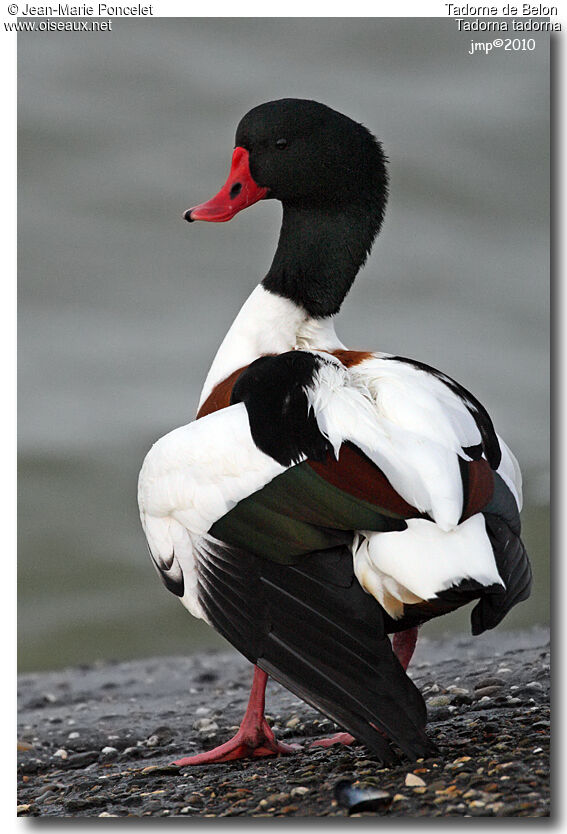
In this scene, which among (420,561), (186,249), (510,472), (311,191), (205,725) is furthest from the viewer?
(186,249)

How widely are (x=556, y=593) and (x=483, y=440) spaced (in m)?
0.55

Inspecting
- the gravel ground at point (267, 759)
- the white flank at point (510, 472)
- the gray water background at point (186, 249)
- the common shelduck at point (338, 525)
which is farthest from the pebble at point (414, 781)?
the gray water background at point (186, 249)

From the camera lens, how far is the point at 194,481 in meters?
2.95

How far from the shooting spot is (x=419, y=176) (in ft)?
12.9

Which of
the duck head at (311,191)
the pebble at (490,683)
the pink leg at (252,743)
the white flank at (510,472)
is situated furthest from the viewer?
the pebble at (490,683)

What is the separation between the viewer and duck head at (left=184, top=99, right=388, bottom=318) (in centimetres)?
344

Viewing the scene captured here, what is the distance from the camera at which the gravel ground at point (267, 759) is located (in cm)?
283

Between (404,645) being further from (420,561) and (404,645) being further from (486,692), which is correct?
(420,561)

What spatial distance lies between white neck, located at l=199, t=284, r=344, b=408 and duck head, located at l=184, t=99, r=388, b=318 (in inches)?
1.3

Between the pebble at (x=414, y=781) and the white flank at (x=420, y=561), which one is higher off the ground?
the white flank at (x=420, y=561)

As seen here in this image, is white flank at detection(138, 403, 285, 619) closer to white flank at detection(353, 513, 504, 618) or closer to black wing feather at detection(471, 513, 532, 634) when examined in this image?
white flank at detection(353, 513, 504, 618)

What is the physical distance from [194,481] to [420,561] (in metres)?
0.60

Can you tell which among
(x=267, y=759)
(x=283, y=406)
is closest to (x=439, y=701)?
(x=267, y=759)

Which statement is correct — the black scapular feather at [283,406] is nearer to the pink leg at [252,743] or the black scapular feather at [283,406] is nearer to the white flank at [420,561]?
the white flank at [420,561]
